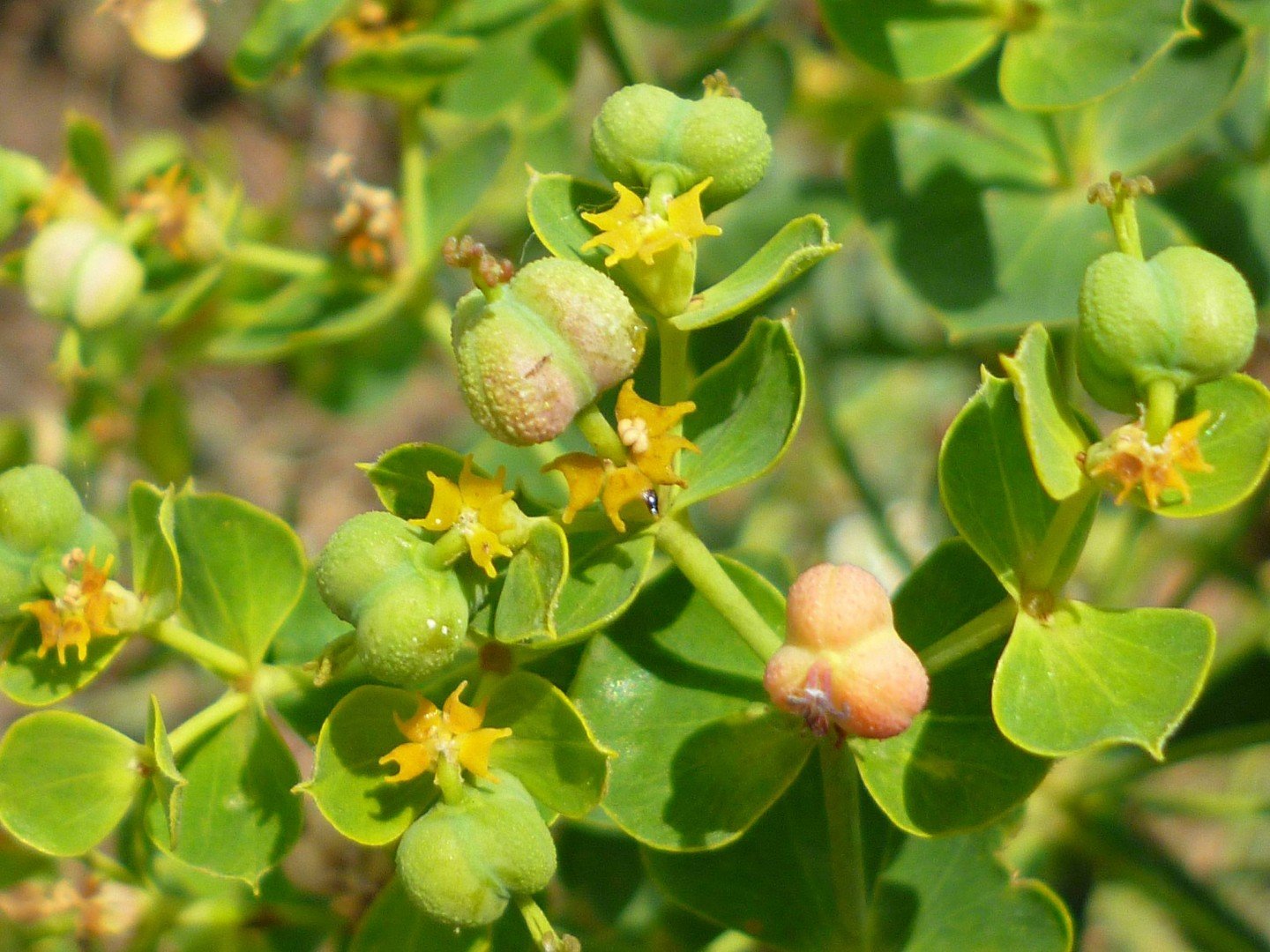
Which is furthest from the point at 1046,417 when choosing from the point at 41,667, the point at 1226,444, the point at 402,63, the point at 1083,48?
the point at 402,63

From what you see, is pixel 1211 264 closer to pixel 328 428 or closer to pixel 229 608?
pixel 229 608

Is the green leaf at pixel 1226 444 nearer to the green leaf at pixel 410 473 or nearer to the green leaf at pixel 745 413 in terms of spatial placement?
the green leaf at pixel 745 413

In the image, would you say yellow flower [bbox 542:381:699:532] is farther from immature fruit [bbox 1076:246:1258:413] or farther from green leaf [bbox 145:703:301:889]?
green leaf [bbox 145:703:301:889]

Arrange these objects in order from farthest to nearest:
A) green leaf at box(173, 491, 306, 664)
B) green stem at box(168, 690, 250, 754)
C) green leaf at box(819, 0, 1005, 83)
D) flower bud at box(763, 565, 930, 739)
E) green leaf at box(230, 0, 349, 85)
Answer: green leaf at box(819, 0, 1005, 83), green leaf at box(230, 0, 349, 85), green leaf at box(173, 491, 306, 664), green stem at box(168, 690, 250, 754), flower bud at box(763, 565, 930, 739)

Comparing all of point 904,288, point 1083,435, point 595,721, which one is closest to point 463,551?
point 595,721

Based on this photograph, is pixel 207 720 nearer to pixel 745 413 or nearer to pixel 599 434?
pixel 599 434

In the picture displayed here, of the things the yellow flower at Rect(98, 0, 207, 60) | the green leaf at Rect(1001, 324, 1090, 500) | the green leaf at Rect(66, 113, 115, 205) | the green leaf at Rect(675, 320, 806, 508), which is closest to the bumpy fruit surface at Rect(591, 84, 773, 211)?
the green leaf at Rect(675, 320, 806, 508)

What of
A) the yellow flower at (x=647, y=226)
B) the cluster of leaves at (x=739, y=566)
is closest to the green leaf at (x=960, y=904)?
the cluster of leaves at (x=739, y=566)
